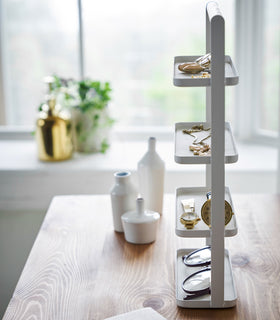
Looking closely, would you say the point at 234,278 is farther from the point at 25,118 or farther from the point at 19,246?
the point at 25,118

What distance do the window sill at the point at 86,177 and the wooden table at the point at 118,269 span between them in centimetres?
43

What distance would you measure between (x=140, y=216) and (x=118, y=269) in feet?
0.69

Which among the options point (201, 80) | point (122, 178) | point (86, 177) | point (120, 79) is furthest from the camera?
point (120, 79)

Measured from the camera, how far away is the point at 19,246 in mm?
2635

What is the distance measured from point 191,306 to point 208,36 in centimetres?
72

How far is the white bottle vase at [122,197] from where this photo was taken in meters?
1.77

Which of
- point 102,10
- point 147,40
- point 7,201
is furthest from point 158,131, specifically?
point 7,201

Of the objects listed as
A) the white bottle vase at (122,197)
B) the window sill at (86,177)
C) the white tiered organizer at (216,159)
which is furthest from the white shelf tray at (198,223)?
the window sill at (86,177)

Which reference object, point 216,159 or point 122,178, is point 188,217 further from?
point 122,178

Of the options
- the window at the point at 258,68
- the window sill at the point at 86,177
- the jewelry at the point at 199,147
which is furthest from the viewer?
the window at the point at 258,68

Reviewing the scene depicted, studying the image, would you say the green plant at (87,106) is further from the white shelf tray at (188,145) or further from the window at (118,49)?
the white shelf tray at (188,145)

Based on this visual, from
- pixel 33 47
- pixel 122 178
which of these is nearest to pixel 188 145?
pixel 122 178

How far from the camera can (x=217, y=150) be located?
121 centimetres

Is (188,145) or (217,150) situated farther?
(188,145)
